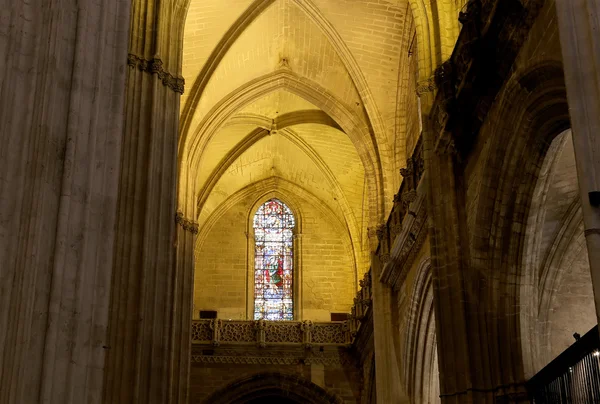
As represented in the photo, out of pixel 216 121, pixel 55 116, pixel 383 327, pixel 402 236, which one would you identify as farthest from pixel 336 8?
pixel 55 116

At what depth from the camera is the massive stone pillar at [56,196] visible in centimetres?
589

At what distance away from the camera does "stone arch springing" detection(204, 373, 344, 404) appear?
79.6ft

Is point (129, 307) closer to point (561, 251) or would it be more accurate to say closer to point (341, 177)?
point (561, 251)

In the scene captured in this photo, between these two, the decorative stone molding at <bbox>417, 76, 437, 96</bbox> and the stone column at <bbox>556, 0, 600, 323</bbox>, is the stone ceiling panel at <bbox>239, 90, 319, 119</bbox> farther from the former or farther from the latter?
the stone column at <bbox>556, 0, 600, 323</bbox>

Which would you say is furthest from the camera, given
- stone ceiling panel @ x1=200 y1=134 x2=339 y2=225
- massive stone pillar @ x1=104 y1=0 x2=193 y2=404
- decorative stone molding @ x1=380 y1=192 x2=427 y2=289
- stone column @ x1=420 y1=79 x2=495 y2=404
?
stone ceiling panel @ x1=200 y1=134 x2=339 y2=225

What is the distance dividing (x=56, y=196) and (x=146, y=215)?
20.4 feet

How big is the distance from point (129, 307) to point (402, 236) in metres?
7.36

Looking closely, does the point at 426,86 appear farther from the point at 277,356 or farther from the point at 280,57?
the point at 277,356

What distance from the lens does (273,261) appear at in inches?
1081

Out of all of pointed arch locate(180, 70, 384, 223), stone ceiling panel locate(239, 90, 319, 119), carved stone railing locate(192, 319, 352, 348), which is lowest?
carved stone railing locate(192, 319, 352, 348)

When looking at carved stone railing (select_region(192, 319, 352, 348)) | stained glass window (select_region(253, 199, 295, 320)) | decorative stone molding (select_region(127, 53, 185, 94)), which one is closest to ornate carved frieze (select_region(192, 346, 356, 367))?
carved stone railing (select_region(192, 319, 352, 348))

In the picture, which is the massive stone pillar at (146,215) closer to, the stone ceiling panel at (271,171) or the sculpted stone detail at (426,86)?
the sculpted stone detail at (426,86)

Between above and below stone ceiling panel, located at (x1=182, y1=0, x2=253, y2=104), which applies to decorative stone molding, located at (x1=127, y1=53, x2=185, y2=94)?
below

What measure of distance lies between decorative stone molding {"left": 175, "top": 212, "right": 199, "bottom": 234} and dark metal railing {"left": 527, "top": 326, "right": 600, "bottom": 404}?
11.1m
